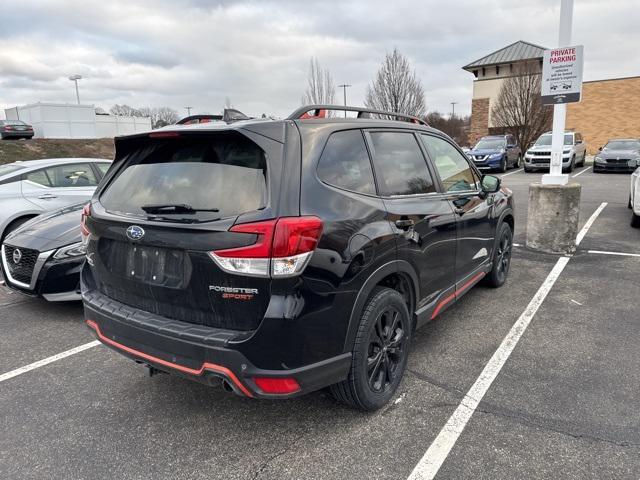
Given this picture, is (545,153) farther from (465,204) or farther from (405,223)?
(405,223)

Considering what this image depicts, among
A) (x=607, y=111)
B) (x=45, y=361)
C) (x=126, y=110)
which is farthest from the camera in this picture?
(x=126, y=110)

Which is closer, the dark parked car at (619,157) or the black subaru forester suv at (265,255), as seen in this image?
the black subaru forester suv at (265,255)

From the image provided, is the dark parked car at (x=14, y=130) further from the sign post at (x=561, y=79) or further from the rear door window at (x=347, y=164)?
the rear door window at (x=347, y=164)

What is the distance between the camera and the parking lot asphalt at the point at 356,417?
2.38 m

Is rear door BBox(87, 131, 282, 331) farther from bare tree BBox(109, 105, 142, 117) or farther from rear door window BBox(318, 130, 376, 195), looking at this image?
bare tree BBox(109, 105, 142, 117)

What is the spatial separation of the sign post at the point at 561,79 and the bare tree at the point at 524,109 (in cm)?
2282

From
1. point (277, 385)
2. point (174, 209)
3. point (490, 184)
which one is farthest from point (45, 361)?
point (490, 184)

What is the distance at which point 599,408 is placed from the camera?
2.81m

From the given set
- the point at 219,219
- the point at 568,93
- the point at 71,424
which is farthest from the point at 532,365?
the point at 568,93

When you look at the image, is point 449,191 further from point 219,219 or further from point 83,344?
point 83,344

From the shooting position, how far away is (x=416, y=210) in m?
3.10

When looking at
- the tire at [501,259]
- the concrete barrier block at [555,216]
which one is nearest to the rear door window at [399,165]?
the tire at [501,259]

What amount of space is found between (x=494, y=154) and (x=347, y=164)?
19.1 m

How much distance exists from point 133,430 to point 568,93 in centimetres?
655
